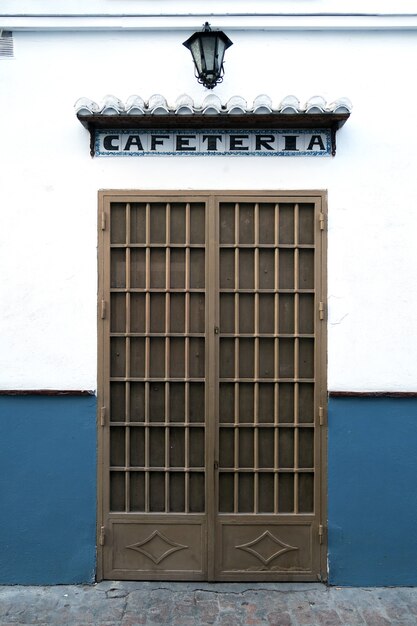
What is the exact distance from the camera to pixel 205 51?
13.7 feet

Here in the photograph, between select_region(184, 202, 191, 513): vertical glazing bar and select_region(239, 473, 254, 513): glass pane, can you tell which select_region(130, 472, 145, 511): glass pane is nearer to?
select_region(184, 202, 191, 513): vertical glazing bar

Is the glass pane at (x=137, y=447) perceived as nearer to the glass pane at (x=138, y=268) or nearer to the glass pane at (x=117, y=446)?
the glass pane at (x=117, y=446)

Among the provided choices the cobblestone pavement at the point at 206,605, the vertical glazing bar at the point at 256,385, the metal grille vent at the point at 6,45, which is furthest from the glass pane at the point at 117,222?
the cobblestone pavement at the point at 206,605

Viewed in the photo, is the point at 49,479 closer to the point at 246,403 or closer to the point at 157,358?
the point at 157,358

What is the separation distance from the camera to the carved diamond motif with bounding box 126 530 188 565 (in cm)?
450

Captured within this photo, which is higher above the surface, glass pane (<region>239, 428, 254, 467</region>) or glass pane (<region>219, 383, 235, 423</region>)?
glass pane (<region>219, 383, 235, 423</region>)

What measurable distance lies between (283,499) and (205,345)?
1448mm

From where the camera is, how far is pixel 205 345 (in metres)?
4.50

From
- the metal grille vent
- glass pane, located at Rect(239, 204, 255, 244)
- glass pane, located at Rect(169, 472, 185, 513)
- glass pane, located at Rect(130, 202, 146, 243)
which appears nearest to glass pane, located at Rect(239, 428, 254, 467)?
glass pane, located at Rect(169, 472, 185, 513)

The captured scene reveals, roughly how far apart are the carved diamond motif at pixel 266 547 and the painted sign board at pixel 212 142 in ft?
10.5

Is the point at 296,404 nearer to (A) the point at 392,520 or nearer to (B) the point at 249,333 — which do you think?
(B) the point at 249,333

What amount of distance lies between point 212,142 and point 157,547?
341 cm

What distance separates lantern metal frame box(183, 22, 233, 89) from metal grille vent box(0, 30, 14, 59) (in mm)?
1517

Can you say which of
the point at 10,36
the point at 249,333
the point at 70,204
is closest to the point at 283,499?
the point at 249,333
